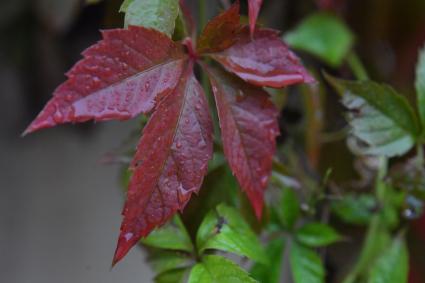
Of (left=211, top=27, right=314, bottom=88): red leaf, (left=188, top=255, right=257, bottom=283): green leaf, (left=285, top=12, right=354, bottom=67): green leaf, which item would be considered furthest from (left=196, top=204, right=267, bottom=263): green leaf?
(left=285, top=12, right=354, bottom=67): green leaf

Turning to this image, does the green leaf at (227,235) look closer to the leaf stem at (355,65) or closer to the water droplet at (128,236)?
the water droplet at (128,236)

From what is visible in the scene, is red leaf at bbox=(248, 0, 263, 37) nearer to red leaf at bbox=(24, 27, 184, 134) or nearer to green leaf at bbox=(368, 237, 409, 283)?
red leaf at bbox=(24, 27, 184, 134)

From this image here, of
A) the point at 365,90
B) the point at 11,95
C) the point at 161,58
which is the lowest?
the point at 11,95

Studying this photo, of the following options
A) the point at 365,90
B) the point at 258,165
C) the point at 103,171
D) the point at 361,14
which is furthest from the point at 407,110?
the point at 103,171

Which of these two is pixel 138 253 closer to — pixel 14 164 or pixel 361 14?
pixel 14 164

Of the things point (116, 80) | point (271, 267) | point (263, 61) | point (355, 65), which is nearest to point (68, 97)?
point (116, 80)

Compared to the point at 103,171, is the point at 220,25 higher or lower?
higher
